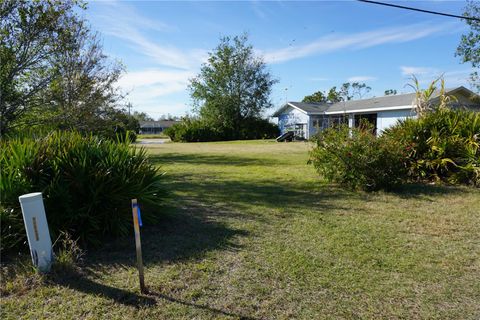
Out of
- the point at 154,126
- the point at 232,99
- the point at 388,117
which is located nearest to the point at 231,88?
the point at 232,99

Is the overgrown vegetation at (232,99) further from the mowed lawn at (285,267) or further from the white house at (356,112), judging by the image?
the mowed lawn at (285,267)

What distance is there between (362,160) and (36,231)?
21.4 feet

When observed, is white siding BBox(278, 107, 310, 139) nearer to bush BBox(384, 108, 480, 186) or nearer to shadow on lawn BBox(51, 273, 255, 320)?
bush BBox(384, 108, 480, 186)

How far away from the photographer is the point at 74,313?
2986 mm

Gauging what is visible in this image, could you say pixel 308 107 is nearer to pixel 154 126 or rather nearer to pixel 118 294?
pixel 118 294

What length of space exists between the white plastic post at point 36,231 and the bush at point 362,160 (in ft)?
21.0

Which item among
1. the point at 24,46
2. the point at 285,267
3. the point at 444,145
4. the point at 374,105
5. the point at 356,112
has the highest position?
the point at 24,46

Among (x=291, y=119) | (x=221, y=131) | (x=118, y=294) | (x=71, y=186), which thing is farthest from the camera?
(x=221, y=131)

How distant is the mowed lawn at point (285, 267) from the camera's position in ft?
10.1

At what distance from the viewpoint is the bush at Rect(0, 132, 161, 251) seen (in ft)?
14.3

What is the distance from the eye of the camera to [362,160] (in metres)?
7.90

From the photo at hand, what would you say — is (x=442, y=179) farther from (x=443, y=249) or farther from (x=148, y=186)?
(x=148, y=186)

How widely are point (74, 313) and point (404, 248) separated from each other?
3880 mm

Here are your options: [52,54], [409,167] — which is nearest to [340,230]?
[409,167]
